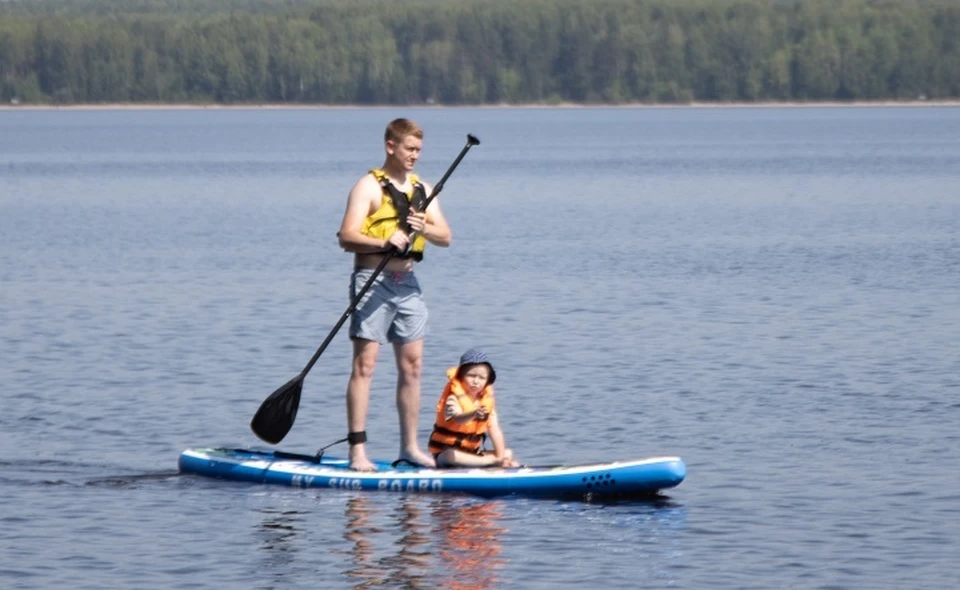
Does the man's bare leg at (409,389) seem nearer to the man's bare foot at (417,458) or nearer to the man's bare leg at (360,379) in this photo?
the man's bare foot at (417,458)

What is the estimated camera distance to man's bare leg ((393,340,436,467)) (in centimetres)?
1248

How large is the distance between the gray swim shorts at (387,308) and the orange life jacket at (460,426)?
388 mm

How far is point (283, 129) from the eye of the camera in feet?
544

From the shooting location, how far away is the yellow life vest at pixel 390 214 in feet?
39.8

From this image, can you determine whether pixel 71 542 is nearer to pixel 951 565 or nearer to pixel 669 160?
pixel 951 565

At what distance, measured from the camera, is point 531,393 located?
17656 mm

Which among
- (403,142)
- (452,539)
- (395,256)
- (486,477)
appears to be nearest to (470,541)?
(452,539)

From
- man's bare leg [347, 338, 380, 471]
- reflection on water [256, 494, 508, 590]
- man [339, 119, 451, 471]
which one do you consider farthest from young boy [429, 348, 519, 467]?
man's bare leg [347, 338, 380, 471]

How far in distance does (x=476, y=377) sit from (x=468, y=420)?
0.34 metres

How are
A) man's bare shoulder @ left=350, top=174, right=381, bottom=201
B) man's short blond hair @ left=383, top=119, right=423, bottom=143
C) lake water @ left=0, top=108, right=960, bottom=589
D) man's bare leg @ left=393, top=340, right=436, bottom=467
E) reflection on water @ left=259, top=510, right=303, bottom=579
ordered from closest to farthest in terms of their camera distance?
reflection on water @ left=259, top=510, right=303, bottom=579 < lake water @ left=0, top=108, right=960, bottom=589 < man's short blond hair @ left=383, top=119, right=423, bottom=143 < man's bare shoulder @ left=350, top=174, right=381, bottom=201 < man's bare leg @ left=393, top=340, right=436, bottom=467

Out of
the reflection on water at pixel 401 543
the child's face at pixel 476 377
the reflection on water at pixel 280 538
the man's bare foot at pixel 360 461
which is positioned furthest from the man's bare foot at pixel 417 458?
the reflection on water at pixel 280 538

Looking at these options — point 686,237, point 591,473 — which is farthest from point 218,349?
point 686,237

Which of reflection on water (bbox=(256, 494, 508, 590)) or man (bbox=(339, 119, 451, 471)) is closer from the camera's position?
reflection on water (bbox=(256, 494, 508, 590))

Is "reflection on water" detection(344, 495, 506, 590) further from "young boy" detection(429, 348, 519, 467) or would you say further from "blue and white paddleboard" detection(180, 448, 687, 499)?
"young boy" detection(429, 348, 519, 467)
